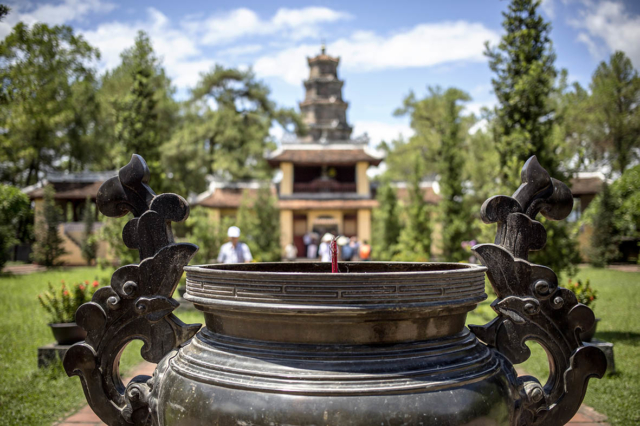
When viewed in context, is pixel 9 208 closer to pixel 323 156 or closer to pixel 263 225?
pixel 263 225

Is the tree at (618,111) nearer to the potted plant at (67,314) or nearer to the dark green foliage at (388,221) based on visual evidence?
the dark green foliage at (388,221)

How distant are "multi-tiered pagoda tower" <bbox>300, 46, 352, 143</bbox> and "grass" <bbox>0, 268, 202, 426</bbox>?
2629 centimetres

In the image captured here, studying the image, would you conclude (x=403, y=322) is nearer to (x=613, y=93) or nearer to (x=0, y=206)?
(x=0, y=206)

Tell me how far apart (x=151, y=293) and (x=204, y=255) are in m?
12.1

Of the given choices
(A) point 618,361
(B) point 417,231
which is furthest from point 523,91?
(B) point 417,231

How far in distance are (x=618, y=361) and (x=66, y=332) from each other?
6.35m

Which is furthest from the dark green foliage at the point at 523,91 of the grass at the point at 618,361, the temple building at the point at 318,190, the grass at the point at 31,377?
the temple building at the point at 318,190

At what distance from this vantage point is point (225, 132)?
31.5 metres

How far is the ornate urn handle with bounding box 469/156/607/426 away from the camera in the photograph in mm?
2297

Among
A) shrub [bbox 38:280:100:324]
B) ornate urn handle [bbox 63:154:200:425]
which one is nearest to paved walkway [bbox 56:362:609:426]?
shrub [bbox 38:280:100:324]

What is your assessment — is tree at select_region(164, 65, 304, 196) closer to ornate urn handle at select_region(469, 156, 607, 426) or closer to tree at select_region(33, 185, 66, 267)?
tree at select_region(33, 185, 66, 267)

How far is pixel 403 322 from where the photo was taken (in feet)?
6.42

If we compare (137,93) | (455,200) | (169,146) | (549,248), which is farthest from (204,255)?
(169,146)

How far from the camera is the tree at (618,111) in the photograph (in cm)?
2717
